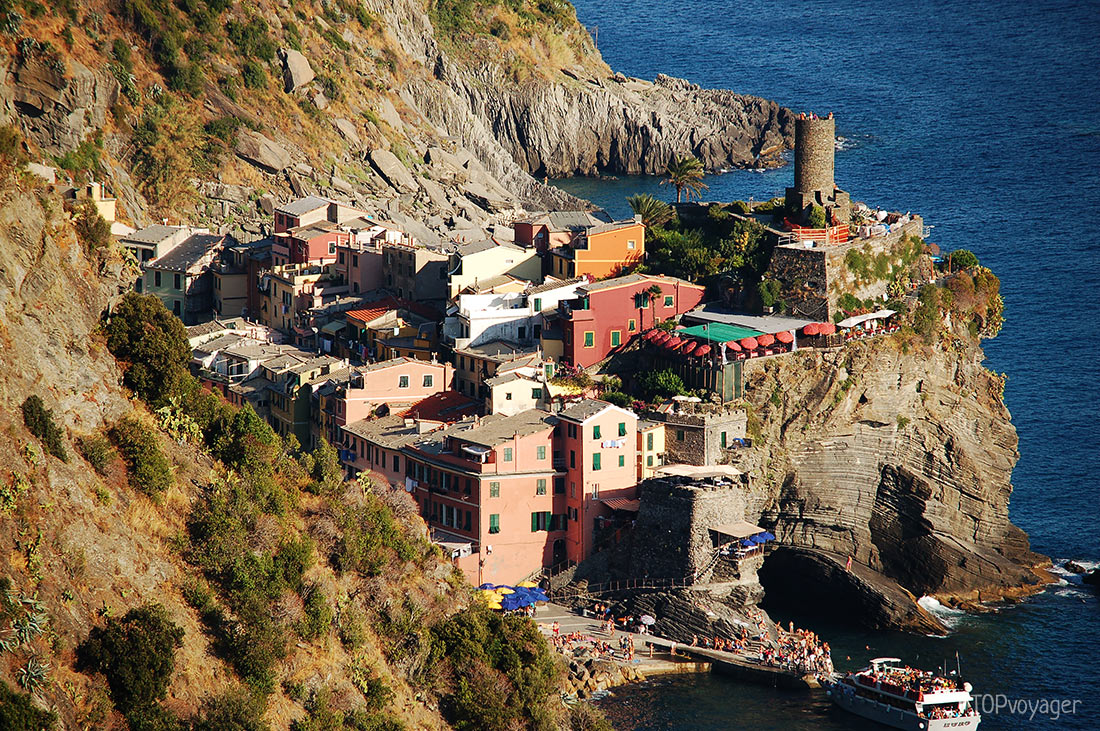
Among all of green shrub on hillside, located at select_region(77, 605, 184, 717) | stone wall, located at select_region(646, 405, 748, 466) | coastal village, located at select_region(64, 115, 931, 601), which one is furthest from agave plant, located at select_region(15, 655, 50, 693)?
stone wall, located at select_region(646, 405, 748, 466)

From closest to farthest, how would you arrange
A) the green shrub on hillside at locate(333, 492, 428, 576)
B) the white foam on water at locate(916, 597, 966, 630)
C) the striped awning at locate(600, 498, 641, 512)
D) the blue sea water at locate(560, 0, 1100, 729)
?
the green shrub on hillside at locate(333, 492, 428, 576) < the blue sea water at locate(560, 0, 1100, 729) < the striped awning at locate(600, 498, 641, 512) < the white foam on water at locate(916, 597, 966, 630)

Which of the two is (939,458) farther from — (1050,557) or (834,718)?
(834,718)

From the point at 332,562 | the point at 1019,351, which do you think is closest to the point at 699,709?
the point at 332,562

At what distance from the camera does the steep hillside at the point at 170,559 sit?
51.1 meters

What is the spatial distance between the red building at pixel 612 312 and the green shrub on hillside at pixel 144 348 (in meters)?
40.9

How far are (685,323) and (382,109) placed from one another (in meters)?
70.2

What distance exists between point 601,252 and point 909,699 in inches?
1451

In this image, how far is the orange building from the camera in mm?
107438

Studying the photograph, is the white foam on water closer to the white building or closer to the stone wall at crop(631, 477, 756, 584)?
the stone wall at crop(631, 477, 756, 584)

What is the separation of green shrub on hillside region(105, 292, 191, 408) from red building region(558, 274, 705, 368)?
134ft

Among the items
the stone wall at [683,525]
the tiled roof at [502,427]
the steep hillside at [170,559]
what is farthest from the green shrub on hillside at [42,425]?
the stone wall at [683,525]

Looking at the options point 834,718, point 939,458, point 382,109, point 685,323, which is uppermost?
point 382,109

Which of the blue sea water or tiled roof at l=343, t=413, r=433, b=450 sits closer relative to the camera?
the blue sea water

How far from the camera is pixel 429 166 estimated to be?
522 feet
